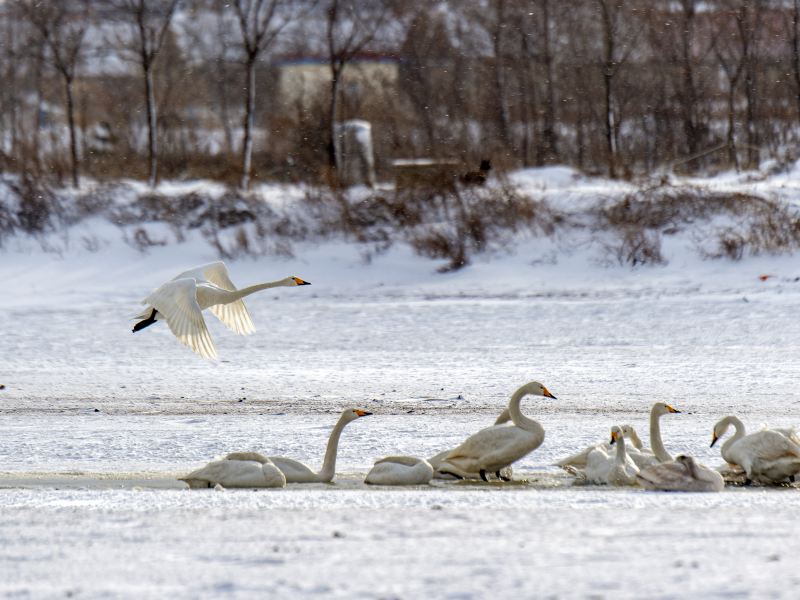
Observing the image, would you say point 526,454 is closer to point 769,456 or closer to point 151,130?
point 769,456

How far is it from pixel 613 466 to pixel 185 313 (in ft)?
10.3

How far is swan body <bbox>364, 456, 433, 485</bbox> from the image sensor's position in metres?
6.76

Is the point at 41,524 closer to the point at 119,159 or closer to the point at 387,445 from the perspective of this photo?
the point at 387,445

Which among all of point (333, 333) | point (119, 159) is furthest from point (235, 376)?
point (119, 159)

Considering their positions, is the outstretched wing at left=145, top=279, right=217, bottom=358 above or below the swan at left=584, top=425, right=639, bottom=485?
above

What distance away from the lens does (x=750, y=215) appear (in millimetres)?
18812

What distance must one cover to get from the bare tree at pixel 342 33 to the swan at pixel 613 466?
1488 centimetres

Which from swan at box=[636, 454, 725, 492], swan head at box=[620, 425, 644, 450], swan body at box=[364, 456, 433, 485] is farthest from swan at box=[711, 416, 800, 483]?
swan body at box=[364, 456, 433, 485]

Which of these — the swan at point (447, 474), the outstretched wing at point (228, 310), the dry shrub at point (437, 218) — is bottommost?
the swan at point (447, 474)

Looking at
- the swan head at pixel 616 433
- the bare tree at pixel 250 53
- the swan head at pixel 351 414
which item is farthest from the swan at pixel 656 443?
the bare tree at pixel 250 53

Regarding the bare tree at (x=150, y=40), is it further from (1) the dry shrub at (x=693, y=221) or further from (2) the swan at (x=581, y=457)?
(2) the swan at (x=581, y=457)

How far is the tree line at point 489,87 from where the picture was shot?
23.9 m

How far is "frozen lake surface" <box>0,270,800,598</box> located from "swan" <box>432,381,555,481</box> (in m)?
0.14

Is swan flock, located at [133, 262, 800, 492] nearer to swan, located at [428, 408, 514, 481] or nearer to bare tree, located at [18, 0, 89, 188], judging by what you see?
swan, located at [428, 408, 514, 481]
